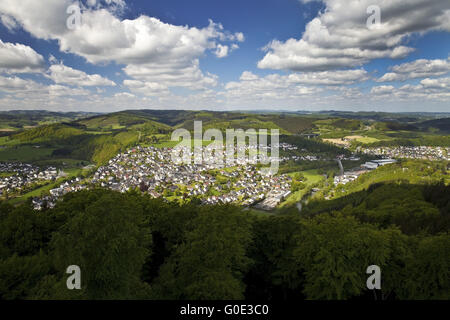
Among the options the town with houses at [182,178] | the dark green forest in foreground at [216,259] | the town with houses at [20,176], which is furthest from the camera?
the town with houses at [20,176]

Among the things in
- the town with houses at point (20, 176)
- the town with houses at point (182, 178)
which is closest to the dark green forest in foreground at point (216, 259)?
the town with houses at point (182, 178)

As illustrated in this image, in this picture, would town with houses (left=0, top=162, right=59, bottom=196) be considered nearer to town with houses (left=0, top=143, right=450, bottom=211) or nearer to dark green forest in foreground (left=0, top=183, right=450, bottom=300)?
town with houses (left=0, top=143, right=450, bottom=211)

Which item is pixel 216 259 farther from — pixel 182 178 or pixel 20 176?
pixel 20 176

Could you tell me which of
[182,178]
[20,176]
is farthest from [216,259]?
[20,176]

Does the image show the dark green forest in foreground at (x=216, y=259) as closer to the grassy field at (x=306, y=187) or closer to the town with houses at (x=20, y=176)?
the grassy field at (x=306, y=187)

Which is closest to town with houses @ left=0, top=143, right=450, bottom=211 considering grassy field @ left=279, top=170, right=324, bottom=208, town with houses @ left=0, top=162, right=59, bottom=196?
town with houses @ left=0, top=162, right=59, bottom=196
